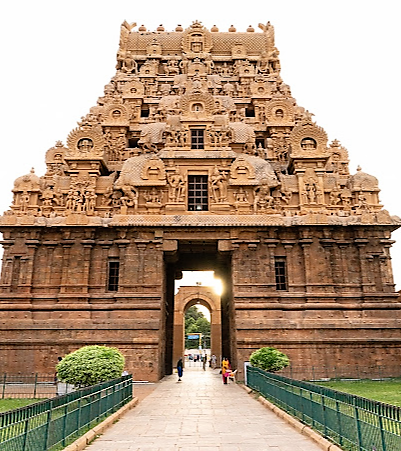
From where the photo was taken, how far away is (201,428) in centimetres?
1035

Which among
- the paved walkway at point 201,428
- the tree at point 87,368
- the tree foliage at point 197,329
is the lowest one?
the paved walkway at point 201,428

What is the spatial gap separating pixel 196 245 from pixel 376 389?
38.9ft

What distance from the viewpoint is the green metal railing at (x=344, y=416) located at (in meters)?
6.29

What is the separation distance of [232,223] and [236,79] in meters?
17.1

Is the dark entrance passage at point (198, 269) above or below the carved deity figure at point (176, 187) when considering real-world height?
below

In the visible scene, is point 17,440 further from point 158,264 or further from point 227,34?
point 227,34

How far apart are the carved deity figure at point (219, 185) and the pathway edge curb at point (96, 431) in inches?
524

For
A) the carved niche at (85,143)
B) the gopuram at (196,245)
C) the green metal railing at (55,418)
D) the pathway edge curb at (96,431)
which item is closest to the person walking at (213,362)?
the gopuram at (196,245)

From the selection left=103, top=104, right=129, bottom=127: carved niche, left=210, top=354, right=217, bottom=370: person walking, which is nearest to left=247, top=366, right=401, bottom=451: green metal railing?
left=103, top=104, right=129, bottom=127: carved niche

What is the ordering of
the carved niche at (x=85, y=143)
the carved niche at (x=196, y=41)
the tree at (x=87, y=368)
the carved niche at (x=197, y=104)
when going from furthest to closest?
the carved niche at (x=196, y=41), the carved niche at (x=197, y=104), the carved niche at (x=85, y=143), the tree at (x=87, y=368)

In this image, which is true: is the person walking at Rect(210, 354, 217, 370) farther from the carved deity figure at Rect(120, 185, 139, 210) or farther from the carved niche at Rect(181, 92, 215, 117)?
the carved niche at Rect(181, 92, 215, 117)

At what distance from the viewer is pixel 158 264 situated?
912 inches

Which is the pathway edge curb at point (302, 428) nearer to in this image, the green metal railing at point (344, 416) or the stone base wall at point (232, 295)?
the green metal railing at point (344, 416)

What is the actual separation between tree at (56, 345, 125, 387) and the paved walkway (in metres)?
1.40
